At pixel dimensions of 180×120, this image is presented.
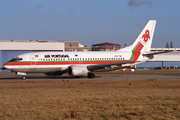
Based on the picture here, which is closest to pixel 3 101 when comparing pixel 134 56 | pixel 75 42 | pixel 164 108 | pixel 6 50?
pixel 164 108

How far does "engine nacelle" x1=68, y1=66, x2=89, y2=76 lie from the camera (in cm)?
3609

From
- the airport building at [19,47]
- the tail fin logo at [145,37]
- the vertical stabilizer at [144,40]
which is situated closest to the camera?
the vertical stabilizer at [144,40]

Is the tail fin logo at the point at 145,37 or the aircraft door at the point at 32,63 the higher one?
the tail fin logo at the point at 145,37

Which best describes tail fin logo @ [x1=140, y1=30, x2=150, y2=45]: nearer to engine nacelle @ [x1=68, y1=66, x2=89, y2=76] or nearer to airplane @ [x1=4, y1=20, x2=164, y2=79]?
airplane @ [x1=4, y1=20, x2=164, y2=79]

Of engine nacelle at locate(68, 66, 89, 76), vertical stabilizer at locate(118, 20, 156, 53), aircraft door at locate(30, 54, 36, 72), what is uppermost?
vertical stabilizer at locate(118, 20, 156, 53)

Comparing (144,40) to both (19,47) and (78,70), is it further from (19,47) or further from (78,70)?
(19,47)

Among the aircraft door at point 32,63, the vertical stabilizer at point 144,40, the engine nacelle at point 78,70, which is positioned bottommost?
the engine nacelle at point 78,70

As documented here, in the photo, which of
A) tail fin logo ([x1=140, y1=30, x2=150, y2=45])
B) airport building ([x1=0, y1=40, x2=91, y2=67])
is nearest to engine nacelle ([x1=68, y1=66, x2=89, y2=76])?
tail fin logo ([x1=140, y1=30, x2=150, y2=45])

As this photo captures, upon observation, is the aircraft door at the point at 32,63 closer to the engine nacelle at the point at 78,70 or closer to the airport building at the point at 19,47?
the engine nacelle at the point at 78,70

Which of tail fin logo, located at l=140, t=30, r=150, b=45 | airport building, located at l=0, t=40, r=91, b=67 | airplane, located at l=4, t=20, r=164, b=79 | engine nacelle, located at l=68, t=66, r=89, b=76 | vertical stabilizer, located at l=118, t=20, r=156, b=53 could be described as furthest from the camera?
airport building, located at l=0, t=40, r=91, b=67

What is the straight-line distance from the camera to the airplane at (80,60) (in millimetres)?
36375

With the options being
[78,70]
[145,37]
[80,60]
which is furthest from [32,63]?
[145,37]

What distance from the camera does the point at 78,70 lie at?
36344mm

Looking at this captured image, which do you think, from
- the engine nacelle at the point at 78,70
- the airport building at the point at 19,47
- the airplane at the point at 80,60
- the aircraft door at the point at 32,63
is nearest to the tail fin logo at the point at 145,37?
the airplane at the point at 80,60
